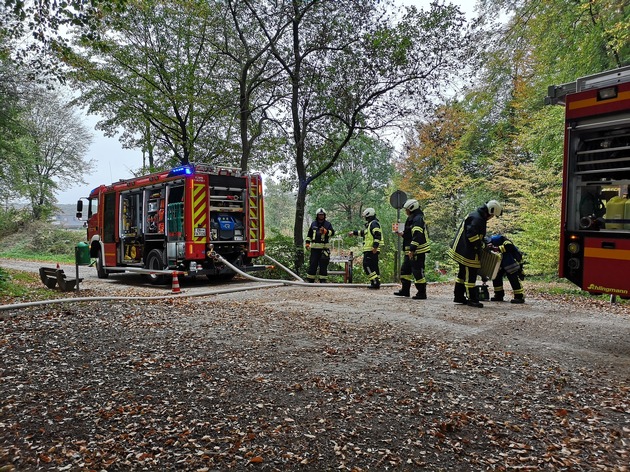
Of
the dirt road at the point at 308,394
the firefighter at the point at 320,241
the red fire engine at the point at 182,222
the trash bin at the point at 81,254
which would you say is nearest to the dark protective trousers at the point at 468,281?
the dirt road at the point at 308,394

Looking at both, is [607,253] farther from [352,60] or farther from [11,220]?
[11,220]

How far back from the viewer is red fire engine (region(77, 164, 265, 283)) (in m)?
10.9

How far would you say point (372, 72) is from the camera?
1308cm

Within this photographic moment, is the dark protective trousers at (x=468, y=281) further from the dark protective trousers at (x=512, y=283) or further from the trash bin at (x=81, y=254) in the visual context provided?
the trash bin at (x=81, y=254)

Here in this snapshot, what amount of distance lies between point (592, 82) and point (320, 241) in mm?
7543

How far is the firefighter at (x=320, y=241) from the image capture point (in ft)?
37.7

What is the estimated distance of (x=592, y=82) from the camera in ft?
16.7

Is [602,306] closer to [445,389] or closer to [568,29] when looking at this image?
[445,389]

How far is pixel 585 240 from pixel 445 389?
9.48ft

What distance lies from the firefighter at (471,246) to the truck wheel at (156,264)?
774 cm

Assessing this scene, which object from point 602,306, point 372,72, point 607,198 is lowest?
point 602,306

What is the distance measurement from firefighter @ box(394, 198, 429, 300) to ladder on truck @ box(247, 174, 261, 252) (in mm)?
4774

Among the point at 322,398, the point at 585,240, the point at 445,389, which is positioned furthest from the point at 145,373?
the point at 585,240

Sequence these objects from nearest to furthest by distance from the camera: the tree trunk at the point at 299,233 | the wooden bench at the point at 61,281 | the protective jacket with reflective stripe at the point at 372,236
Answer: the wooden bench at the point at 61,281, the protective jacket with reflective stripe at the point at 372,236, the tree trunk at the point at 299,233
